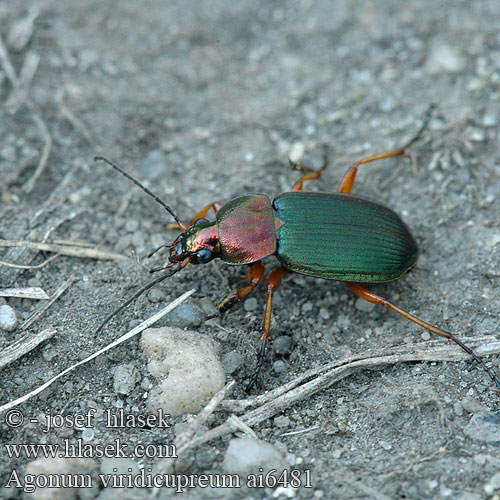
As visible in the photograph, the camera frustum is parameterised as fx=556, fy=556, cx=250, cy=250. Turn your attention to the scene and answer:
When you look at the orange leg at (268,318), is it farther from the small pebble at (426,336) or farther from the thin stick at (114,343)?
the small pebble at (426,336)

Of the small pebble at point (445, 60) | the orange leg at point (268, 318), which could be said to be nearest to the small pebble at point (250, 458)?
the orange leg at point (268, 318)

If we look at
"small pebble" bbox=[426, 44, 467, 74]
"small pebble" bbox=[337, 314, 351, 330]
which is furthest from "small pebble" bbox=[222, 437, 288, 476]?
"small pebble" bbox=[426, 44, 467, 74]

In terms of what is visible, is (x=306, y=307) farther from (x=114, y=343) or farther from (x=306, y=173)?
(x=114, y=343)

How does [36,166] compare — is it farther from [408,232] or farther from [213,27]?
[408,232]

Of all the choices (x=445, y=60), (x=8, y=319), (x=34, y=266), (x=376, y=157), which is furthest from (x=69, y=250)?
(x=445, y=60)

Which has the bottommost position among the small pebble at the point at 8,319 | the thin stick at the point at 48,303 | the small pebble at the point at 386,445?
the small pebble at the point at 386,445

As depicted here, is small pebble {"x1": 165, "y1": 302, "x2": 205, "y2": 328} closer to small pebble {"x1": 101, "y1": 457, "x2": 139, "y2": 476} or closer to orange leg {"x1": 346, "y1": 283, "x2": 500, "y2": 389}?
small pebble {"x1": 101, "y1": 457, "x2": 139, "y2": 476}
